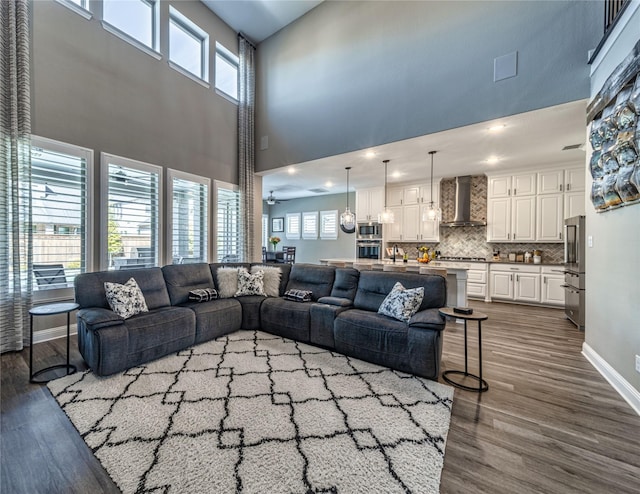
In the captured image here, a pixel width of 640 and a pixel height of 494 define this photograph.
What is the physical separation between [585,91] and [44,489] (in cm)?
542

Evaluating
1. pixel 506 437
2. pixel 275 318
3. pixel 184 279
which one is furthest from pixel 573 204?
pixel 184 279

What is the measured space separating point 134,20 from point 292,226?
6737mm

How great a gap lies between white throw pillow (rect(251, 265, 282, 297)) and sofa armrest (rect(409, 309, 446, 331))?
2134 mm

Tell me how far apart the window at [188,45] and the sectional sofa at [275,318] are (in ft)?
12.1

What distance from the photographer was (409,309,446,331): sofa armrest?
8.23 ft

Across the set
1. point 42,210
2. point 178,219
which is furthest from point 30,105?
point 178,219

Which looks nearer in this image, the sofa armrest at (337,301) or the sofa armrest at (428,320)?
the sofa armrest at (428,320)

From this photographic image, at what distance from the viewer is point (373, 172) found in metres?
6.15

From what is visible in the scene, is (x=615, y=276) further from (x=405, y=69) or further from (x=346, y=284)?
(x=405, y=69)

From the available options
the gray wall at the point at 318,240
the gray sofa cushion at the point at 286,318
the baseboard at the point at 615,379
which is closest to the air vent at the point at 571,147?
the baseboard at the point at 615,379

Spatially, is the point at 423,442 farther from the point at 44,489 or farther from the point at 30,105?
the point at 30,105

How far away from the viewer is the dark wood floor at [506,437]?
1.46 metres

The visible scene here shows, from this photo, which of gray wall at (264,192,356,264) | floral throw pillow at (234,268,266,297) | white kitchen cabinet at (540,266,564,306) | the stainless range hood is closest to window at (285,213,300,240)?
gray wall at (264,192,356,264)

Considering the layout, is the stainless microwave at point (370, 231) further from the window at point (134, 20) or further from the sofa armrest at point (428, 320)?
the window at point (134, 20)
